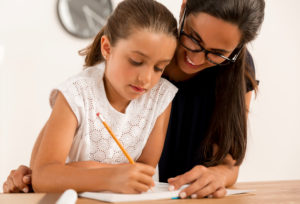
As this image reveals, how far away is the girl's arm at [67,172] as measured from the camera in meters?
0.74

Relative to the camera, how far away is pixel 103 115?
110cm

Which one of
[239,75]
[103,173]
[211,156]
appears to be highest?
[239,75]

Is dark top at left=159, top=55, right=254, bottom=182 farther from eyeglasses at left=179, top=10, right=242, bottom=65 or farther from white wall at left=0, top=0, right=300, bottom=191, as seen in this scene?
white wall at left=0, top=0, right=300, bottom=191

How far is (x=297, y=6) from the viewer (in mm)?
3109

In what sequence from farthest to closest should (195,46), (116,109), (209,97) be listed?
(209,97) → (116,109) → (195,46)

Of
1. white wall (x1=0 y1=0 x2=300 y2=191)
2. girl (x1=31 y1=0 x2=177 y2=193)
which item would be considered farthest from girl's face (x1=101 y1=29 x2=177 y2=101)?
white wall (x1=0 y1=0 x2=300 y2=191)

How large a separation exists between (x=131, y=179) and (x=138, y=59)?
339 mm

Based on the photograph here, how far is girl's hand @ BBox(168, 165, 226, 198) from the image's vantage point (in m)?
0.81

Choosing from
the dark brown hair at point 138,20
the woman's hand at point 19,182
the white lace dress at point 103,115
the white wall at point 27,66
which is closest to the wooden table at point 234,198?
the woman's hand at point 19,182

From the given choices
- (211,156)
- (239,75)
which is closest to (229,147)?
(211,156)

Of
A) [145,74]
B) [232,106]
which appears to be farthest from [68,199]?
[232,106]

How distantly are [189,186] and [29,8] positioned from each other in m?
2.18

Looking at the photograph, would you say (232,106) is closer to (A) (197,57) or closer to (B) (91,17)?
(A) (197,57)

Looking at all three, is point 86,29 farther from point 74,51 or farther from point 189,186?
point 189,186
